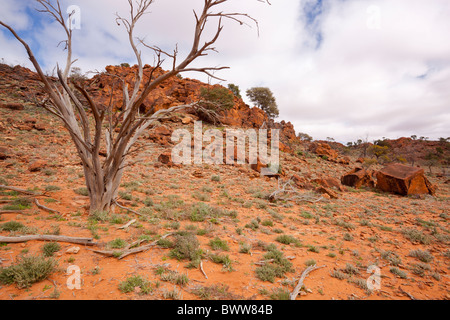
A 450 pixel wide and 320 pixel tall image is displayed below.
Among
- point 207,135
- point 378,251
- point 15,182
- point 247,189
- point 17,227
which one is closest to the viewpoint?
point 17,227

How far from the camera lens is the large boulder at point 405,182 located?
1398 cm

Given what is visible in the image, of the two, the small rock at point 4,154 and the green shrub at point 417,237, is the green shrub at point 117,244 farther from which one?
the small rock at point 4,154

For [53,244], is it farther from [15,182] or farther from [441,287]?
[441,287]

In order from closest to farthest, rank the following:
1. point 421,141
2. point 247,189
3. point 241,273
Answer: point 241,273, point 247,189, point 421,141

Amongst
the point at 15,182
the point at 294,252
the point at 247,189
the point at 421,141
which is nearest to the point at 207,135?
the point at 247,189

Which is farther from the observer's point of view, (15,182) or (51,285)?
(15,182)

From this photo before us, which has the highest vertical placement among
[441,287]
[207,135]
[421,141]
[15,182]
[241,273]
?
[421,141]

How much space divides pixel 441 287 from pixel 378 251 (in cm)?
138

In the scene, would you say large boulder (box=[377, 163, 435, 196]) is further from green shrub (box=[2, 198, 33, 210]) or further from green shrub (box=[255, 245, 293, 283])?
green shrub (box=[2, 198, 33, 210])

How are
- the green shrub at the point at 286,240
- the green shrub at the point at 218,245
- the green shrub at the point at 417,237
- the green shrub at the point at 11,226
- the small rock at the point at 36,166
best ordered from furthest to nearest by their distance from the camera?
the small rock at the point at 36,166
the green shrub at the point at 417,237
the green shrub at the point at 286,240
the green shrub at the point at 218,245
the green shrub at the point at 11,226

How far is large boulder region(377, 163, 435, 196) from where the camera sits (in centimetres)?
1398

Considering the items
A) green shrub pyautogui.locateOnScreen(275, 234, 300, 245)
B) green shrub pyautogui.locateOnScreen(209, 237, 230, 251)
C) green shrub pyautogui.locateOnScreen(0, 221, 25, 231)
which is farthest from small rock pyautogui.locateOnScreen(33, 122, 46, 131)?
green shrub pyautogui.locateOnScreen(275, 234, 300, 245)

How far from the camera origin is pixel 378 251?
16.8ft

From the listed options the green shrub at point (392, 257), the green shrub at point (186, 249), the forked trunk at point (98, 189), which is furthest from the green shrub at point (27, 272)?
the green shrub at point (392, 257)
